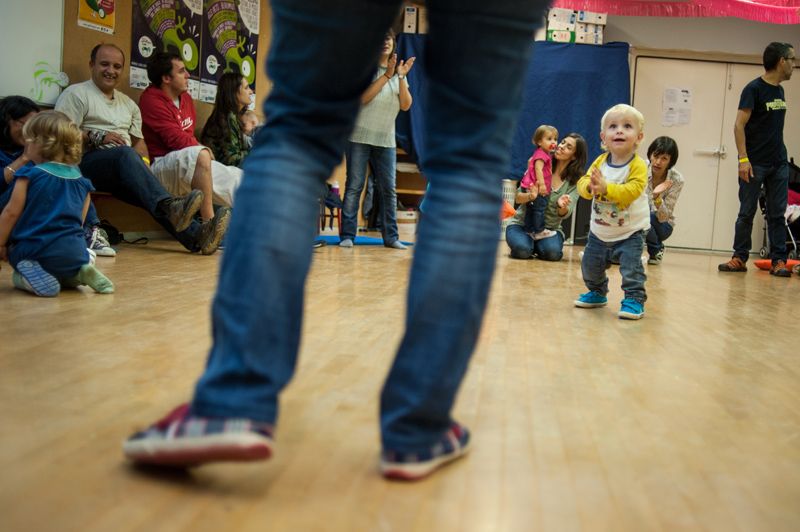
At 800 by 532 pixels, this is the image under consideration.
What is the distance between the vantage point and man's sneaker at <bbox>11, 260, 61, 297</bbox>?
2.28 m

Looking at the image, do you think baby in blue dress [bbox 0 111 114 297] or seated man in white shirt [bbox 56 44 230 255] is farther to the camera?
seated man in white shirt [bbox 56 44 230 255]

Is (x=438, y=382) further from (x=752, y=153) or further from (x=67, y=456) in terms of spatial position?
(x=752, y=153)

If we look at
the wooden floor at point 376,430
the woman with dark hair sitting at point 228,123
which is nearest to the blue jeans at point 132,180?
the woman with dark hair sitting at point 228,123

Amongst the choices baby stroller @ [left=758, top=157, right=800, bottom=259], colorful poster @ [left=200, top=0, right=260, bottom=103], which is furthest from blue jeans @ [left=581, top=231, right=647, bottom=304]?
baby stroller @ [left=758, top=157, right=800, bottom=259]

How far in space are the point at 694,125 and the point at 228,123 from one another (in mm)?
5052

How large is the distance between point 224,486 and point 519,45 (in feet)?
1.88

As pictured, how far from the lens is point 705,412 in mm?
1323

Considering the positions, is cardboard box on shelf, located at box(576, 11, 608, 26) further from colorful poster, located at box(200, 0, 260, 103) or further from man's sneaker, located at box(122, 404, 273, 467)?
man's sneaker, located at box(122, 404, 273, 467)

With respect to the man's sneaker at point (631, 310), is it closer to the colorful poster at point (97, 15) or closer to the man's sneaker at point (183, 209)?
the man's sneaker at point (183, 209)

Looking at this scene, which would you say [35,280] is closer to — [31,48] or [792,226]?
[31,48]

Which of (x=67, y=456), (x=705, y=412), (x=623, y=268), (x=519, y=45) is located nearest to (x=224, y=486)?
(x=67, y=456)

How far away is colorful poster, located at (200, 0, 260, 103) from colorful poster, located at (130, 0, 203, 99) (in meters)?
0.09

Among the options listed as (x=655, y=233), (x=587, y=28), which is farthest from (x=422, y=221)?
(x=587, y=28)

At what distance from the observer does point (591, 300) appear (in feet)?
9.17
